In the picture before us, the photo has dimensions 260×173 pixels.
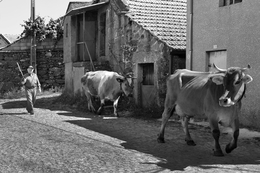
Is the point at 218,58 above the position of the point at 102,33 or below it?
below

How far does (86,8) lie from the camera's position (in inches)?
912

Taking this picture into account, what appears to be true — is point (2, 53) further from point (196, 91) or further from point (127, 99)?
point (196, 91)

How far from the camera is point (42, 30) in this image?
31.4m

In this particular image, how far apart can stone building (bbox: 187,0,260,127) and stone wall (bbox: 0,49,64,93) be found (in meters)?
15.9

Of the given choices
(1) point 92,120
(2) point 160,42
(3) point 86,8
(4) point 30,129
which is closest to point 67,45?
(3) point 86,8

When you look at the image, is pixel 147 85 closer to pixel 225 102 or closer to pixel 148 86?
pixel 148 86

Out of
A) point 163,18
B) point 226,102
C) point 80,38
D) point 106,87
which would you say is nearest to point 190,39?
point 106,87

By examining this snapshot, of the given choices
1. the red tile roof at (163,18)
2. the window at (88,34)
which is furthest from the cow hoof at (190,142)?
the window at (88,34)

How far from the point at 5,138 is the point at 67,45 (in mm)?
A: 15962

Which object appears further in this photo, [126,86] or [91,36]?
[91,36]

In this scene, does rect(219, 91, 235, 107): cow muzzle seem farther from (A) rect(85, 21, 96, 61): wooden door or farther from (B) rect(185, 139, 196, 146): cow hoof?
(A) rect(85, 21, 96, 61): wooden door

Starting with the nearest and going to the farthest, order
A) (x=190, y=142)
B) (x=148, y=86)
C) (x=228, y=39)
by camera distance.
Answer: (x=190, y=142) → (x=228, y=39) → (x=148, y=86)

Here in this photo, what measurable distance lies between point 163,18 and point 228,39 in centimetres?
755

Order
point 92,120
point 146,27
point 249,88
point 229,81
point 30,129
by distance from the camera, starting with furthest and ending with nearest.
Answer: point 146,27, point 92,120, point 249,88, point 30,129, point 229,81
